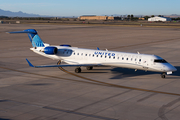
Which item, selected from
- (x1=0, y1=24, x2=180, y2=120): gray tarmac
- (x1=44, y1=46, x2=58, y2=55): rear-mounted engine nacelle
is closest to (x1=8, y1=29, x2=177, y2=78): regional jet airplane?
(x1=44, y1=46, x2=58, y2=55): rear-mounted engine nacelle

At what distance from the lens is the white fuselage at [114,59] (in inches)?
995

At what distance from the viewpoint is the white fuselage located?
82.9 ft

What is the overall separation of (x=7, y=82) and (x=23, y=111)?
846 centimetres

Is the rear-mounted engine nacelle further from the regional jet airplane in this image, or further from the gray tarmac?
the gray tarmac

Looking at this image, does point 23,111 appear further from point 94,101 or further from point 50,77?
point 50,77

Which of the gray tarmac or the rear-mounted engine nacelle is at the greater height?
the rear-mounted engine nacelle

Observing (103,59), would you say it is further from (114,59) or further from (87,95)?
(87,95)

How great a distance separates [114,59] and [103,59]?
1303 millimetres

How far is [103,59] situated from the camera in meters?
27.3

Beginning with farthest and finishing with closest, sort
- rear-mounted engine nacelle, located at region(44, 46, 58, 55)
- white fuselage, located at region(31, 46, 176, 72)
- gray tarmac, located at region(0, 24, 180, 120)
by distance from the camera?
rear-mounted engine nacelle, located at region(44, 46, 58, 55) → white fuselage, located at region(31, 46, 176, 72) → gray tarmac, located at region(0, 24, 180, 120)

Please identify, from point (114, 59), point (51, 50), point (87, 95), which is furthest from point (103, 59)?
point (87, 95)

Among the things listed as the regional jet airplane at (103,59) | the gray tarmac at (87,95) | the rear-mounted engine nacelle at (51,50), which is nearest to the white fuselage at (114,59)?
the regional jet airplane at (103,59)

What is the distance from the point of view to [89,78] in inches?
1027

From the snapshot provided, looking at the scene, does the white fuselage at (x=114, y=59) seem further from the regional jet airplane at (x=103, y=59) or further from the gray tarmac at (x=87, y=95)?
the gray tarmac at (x=87, y=95)
